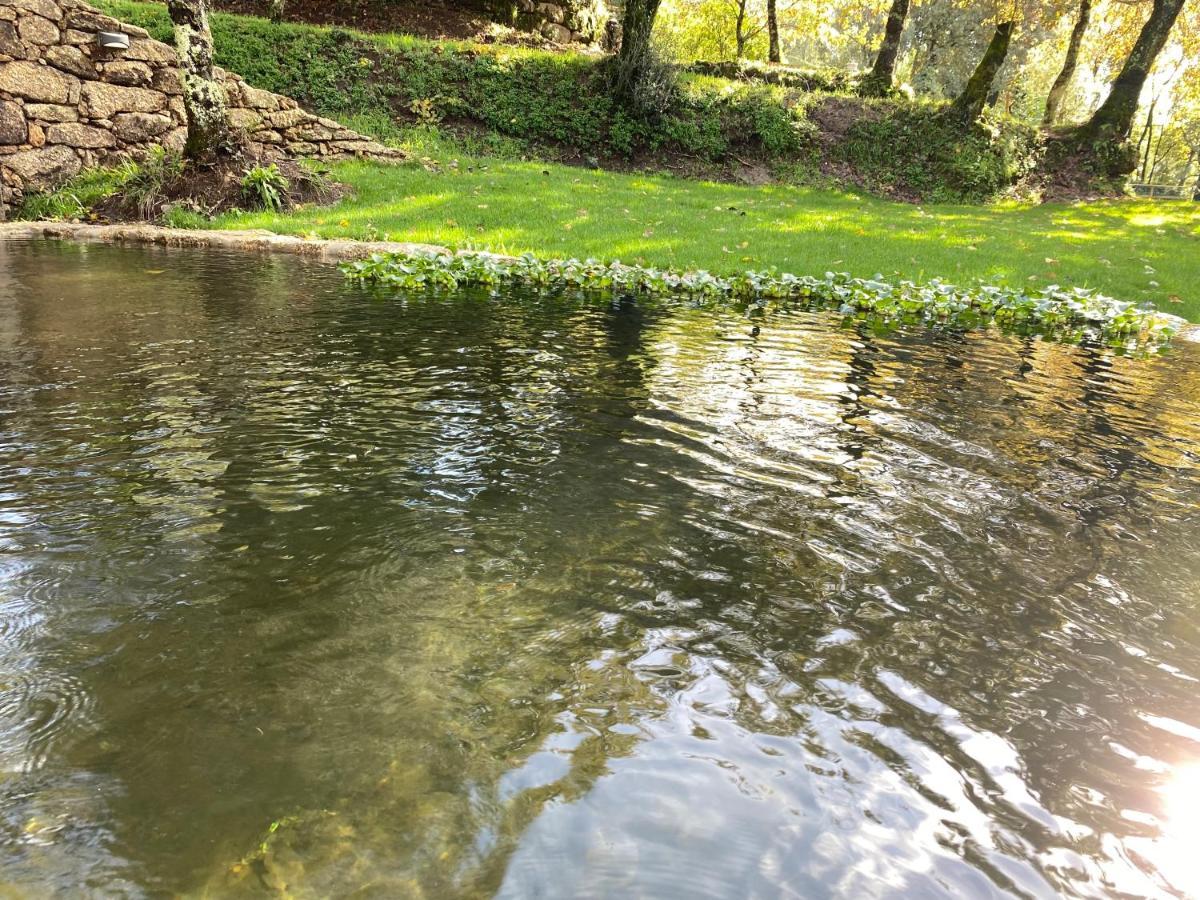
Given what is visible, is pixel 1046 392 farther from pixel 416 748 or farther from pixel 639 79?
pixel 639 79

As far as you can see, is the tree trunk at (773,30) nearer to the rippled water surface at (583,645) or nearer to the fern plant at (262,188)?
the fern plant at (262,188)

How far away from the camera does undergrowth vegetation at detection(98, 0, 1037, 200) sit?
18.3m

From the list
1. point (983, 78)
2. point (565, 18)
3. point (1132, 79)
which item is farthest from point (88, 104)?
point (1132, 79)

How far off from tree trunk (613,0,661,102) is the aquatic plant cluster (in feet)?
38.6

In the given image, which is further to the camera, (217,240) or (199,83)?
(199,83)

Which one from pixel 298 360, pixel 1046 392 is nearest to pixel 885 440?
pixel 1046 392

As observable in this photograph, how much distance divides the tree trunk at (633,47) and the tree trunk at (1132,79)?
42.9 feet

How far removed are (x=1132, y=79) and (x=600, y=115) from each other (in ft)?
48.9

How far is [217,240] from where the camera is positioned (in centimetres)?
1079

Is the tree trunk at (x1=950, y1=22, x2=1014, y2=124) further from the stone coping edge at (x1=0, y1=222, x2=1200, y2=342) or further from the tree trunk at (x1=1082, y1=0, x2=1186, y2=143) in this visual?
the stone coping edge at (x1=0, y1=222, x2=1200, y2=342)

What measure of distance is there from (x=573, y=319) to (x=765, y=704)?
18.9 feet

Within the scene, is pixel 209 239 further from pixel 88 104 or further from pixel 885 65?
pixel 885 65

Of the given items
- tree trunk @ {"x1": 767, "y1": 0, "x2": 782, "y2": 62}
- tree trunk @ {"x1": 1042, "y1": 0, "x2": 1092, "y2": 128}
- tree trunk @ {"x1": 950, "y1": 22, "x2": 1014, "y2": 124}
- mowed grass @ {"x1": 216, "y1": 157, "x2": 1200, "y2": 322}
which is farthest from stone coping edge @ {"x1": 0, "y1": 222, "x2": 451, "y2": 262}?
tree trunk @ {"x1": 1042, "y1": 0, "x2": 1092, "y2": 128}

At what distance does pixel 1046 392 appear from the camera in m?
5.74
